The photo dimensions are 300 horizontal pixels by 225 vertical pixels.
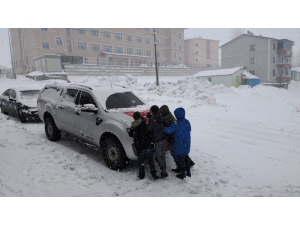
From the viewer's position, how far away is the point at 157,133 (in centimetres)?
381

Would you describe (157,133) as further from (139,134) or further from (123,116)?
(123,116)

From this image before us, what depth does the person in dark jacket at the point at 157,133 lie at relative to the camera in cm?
379

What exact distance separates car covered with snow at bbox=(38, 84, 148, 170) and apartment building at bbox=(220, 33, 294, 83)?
16.2 feet

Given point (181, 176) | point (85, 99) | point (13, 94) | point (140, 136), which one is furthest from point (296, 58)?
point (13, 94)

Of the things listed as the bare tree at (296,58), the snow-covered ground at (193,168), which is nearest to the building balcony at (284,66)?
the bare tree at (296,58)

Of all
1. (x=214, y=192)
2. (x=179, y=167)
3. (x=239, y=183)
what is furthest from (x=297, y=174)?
(x=179, y=167)

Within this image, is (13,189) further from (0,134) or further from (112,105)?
(0,134)

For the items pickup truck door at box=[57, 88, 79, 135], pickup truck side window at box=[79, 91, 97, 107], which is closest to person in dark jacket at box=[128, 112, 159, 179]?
pickup truck side window at box=[79, 91, 97, 107]

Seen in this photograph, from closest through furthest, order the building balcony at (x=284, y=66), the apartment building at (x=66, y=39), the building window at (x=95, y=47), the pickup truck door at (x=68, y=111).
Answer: the pickup truck door at (x=68, y=111)
the apartment building at (x=66, y=39)
the building balcony at (x=284, y=66)
the building window at (x=95, y=47)

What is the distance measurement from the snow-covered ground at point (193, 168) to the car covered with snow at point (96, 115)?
392 millimetres

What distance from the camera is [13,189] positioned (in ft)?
11.2

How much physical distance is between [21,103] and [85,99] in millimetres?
4374

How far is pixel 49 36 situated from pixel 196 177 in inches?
226

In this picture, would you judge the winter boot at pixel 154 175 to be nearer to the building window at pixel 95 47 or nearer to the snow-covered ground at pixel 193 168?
the snow-covered ground at pixel 193 168
